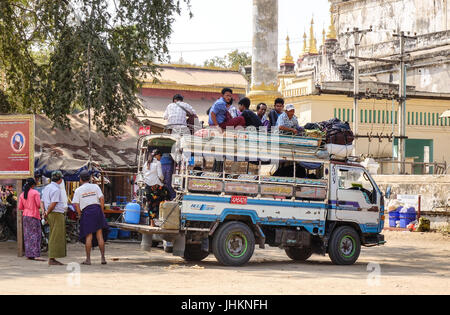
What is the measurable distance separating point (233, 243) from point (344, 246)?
272 cm

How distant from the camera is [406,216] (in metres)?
27.0

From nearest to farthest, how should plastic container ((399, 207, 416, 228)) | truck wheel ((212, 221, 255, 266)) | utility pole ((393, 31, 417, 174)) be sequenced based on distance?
truck wheel ((212, 221, 255, 266))
plastic container ((399, 207, 416, 228))
utility pole ((393, 31, 417, 174))

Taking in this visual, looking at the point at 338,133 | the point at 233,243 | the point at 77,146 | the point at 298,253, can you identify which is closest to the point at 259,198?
the point at 233,243

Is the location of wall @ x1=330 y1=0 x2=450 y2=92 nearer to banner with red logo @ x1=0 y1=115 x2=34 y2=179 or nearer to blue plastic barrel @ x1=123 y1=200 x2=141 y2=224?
banner with red logo @ x1=0 y1=115 x2=34 y2=179

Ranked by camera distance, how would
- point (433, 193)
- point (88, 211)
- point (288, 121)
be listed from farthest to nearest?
point (433, 193) → point (288, 121) → point (88, 211)

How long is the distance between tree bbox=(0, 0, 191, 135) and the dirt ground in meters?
3.59

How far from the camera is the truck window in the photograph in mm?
17000

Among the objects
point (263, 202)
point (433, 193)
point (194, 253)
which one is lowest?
point (194, 253)

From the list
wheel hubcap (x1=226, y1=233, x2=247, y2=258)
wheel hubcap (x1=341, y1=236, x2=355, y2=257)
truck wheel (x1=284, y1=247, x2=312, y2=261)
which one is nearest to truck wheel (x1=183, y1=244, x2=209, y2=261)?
wheel hubcap (x1=226, y1=233, x2=247, y2=258)

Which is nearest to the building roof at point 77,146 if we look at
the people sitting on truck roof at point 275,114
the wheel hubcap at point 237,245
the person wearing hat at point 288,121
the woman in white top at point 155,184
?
the woman in white top at point 155,184

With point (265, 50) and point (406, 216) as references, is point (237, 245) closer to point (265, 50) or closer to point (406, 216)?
point (265, 50)

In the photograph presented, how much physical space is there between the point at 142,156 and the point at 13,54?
5.90 meters

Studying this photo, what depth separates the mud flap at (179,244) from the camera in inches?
594

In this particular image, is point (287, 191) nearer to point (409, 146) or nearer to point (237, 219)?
point (237, 219)
